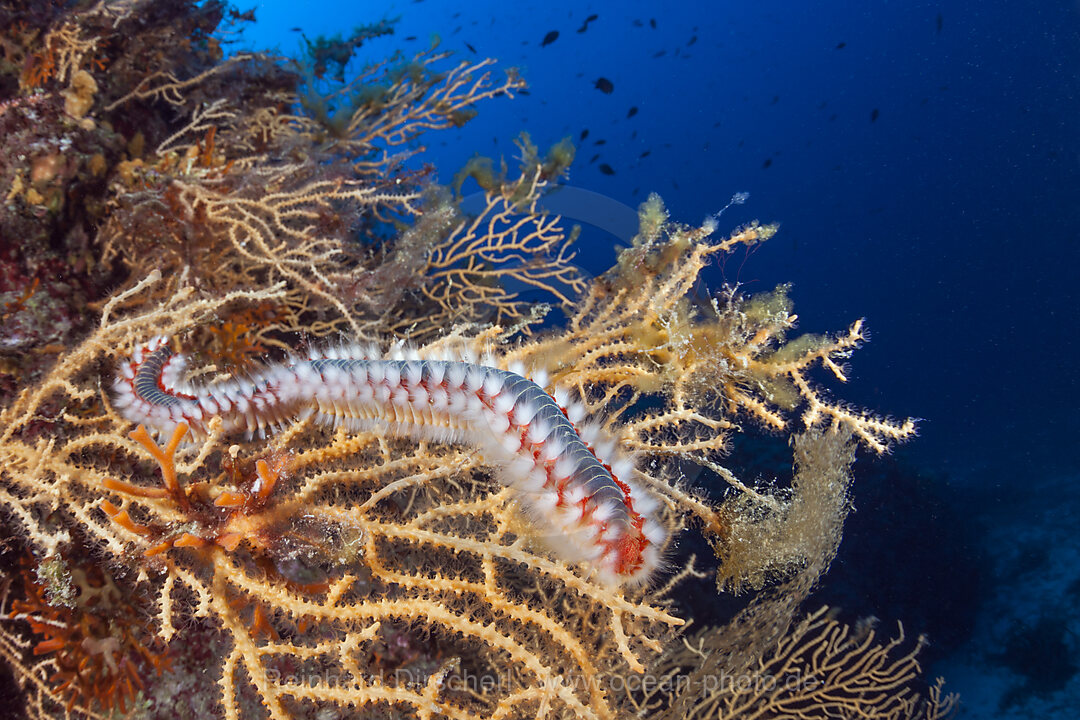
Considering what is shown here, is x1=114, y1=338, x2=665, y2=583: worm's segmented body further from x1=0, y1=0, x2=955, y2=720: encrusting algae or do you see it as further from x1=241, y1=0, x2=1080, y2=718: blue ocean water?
x1=241, y1=0, x2=1080, y2=718: blue ocean water

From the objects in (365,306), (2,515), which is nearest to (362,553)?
(2,515)

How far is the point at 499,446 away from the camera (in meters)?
2.77

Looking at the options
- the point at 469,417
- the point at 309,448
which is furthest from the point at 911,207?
the point at 309,448

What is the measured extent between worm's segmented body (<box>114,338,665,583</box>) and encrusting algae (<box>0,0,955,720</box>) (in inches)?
0.7

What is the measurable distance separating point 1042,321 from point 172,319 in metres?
68.8

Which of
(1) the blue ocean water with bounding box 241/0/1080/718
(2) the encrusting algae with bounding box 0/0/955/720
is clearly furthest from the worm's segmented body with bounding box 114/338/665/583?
(1) the blue ocean water with bounding box 241/0/1080/718

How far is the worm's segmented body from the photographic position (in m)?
2.38

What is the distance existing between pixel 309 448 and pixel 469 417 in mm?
1143

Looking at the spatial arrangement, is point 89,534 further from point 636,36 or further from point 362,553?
point 636,36

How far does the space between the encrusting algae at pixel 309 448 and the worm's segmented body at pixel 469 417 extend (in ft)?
0.06

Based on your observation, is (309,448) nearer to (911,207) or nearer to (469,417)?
(469,417)

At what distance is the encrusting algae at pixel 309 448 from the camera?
230 centimetres

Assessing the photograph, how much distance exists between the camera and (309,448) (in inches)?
127

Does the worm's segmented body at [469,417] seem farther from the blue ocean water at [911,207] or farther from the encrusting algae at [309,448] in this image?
the blue ocean water at [911,207]
